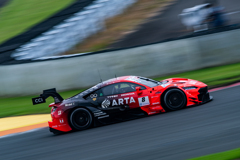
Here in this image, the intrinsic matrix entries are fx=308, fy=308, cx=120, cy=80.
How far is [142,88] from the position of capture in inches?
338

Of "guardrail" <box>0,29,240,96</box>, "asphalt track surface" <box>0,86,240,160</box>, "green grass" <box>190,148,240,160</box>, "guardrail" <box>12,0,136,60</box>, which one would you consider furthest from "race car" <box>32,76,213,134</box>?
"guardrail" <box>12,0,136,60</box>

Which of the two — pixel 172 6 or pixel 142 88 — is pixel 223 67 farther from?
pixel 172 6

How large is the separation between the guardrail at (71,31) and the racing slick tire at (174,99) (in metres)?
11.6

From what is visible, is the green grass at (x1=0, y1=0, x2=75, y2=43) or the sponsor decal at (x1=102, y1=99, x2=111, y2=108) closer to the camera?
the sponsor decal at (x1=102, y1=99, x2=111, y2=108)

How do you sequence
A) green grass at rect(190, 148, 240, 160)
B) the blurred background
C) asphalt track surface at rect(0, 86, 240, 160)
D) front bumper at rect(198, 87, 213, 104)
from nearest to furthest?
green grass at rect(190, 148, 240, 160), asphalt track surface at rect(0, 86, 240, 160), front bumper at rect(198, 87, 213, 104), the blurred background

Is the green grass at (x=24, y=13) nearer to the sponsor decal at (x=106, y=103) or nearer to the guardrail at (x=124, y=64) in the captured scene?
the guardrail at (x=124, y=64)

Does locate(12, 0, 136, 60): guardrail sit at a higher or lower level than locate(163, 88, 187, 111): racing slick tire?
higher

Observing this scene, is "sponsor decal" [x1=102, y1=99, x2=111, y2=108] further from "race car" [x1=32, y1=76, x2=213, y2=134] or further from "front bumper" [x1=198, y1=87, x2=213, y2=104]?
"front bumper" [x1=198, y1=87, x2=213, y2=104]

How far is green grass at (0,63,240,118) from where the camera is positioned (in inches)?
451

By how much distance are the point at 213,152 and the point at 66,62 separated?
1070 centimetres

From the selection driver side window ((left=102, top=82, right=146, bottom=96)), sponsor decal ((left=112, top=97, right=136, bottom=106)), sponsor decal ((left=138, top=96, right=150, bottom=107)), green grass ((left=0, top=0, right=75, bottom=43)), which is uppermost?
green grass ((left=0, top=0, right=75, bottom=43))

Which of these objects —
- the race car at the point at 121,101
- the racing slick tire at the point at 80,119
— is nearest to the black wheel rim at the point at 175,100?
the race car at the point at 121,101

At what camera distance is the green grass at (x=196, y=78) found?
11.5 meters

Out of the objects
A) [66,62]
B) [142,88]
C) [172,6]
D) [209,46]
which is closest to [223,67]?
[209,46]
